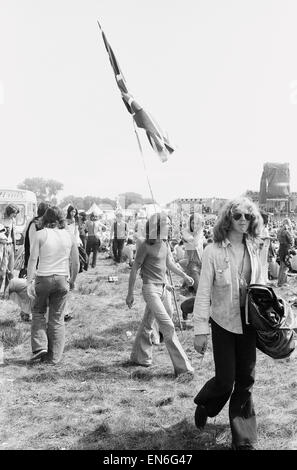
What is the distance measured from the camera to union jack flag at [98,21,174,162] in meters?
6.30

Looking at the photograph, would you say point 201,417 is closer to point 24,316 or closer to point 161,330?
point 161,330

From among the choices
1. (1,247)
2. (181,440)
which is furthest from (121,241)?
(181,440)

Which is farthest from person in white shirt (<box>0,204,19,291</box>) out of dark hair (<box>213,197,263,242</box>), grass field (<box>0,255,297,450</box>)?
dark hair (<box>213,197,263,242</box>)

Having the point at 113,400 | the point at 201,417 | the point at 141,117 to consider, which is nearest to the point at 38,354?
the point at 113,400

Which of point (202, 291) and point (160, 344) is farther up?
point (202, 291)

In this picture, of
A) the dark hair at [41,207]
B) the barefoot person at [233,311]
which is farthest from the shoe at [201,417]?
the dark hair at [41,207]

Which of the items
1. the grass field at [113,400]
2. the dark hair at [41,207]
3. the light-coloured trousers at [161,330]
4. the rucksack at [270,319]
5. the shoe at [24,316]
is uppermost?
the dark hair at [41,207]

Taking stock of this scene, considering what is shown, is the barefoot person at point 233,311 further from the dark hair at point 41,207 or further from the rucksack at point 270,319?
the dark hair at point 41,207

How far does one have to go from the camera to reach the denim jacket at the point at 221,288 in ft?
→ 11.3

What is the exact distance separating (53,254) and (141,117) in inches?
85.5

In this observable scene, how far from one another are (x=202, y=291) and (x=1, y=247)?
222 inches

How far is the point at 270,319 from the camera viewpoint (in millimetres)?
3281
